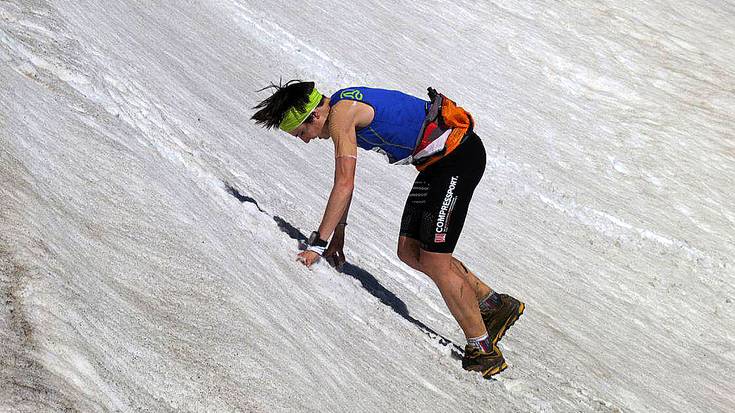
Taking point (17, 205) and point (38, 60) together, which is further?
point (38, 60)

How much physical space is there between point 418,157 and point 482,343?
1451mm

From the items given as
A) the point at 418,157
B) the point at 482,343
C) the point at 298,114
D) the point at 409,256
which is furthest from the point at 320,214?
the point at 298,114

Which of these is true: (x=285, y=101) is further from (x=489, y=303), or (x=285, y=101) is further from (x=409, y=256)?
(x=489, y=303)

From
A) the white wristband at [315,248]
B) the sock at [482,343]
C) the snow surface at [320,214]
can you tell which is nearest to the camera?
the snow surface at [320,214]

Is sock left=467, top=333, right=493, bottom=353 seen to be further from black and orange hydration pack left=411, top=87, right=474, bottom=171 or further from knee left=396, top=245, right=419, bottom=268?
black and orange hydration pack left=411, top=87, right=474, bottom=171

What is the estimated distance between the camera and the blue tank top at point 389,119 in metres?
5.43

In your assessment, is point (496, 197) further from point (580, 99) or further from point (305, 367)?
point (305, 367)

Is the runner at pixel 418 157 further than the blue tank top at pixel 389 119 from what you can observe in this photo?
No

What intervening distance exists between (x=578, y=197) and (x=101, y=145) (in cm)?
969

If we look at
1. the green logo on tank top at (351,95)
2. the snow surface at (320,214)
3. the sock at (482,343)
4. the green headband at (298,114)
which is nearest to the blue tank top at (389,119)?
the green logo on tank top at (351,95)

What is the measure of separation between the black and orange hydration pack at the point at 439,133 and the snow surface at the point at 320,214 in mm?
1245

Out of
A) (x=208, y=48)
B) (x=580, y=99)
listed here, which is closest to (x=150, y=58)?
(x=208, y=48)

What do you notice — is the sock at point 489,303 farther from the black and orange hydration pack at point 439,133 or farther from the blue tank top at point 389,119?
the blue tank top at point 389,119

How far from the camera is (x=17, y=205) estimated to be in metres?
4.35
